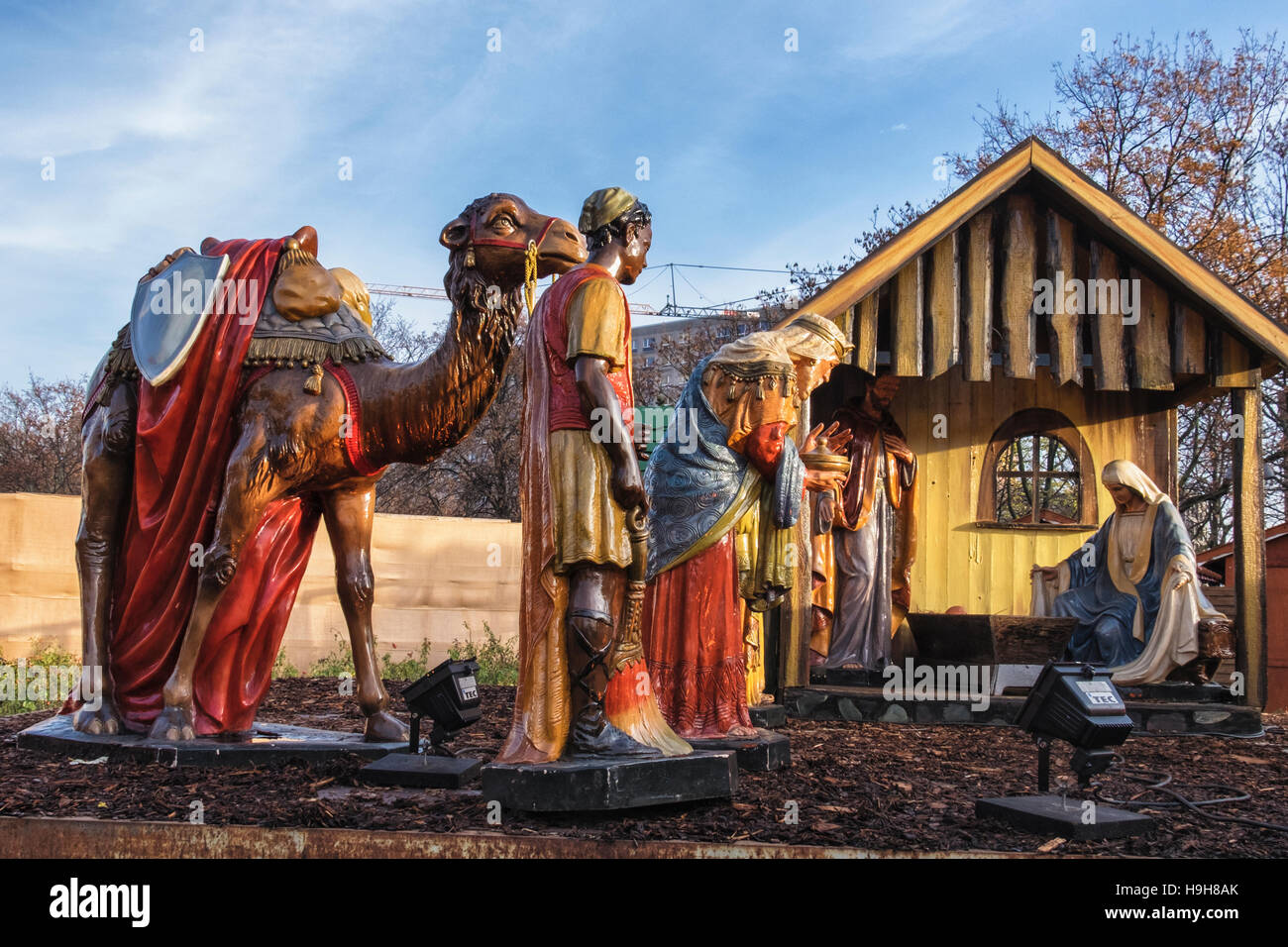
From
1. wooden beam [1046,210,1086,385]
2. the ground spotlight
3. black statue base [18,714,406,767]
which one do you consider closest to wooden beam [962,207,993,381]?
wooden beam [1046,210,1086,385]

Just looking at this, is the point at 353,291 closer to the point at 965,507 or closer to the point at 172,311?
the point at 172,311

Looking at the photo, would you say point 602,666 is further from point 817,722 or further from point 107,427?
point 817,722

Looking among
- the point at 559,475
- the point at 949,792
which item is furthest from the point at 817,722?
the point at 559,475

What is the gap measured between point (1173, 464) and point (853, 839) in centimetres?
807

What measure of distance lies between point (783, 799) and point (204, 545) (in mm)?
3043

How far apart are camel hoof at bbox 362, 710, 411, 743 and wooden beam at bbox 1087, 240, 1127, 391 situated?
20.7 ft

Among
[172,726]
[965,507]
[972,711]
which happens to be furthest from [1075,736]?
[965,507]

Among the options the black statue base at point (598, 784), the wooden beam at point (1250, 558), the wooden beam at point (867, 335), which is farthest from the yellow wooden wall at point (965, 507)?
the black statue base at point (598, 784)

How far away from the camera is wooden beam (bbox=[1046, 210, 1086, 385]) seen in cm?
942

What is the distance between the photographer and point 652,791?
4.14 m

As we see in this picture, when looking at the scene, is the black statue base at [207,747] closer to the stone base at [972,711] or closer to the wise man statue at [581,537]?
the wise man statue at [581,537]

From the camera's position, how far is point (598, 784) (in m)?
4.03

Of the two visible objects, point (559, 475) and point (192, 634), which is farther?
point (192, 634)

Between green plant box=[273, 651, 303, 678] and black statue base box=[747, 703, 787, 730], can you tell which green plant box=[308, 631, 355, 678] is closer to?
green plant box=[273, 651, 303, 678]
